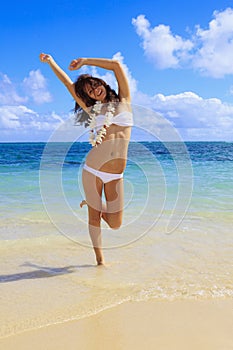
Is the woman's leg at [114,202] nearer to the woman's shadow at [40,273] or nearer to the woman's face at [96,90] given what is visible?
the woman's shadow at [40,273]

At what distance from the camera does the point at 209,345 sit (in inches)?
105

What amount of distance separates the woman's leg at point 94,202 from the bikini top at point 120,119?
0.55 meters

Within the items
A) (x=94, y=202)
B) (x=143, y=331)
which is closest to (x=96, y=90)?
(x=94, y=202)

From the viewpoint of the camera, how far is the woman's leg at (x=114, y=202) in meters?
4.29

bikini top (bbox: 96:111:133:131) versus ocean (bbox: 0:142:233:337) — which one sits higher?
bikini top (bbox: 96:111:133:131)

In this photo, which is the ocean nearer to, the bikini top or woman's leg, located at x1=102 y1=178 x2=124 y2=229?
woman's leg, located at x1=102 y1=178 x2=124 y2=229

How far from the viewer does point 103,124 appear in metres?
4.16

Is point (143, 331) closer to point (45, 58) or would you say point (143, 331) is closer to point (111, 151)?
point (111, 151)

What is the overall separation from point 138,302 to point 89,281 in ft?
2.44

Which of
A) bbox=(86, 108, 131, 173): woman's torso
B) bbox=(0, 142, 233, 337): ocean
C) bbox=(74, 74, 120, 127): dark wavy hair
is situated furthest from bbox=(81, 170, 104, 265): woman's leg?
bbox=(74, 74, 120, 127): dark wavy hair

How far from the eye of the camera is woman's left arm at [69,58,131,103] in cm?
397

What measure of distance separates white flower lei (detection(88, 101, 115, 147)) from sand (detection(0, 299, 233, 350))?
1720mm

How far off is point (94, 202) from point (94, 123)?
86 centimetres

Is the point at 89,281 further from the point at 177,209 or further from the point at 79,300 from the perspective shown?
the point at 177,209
